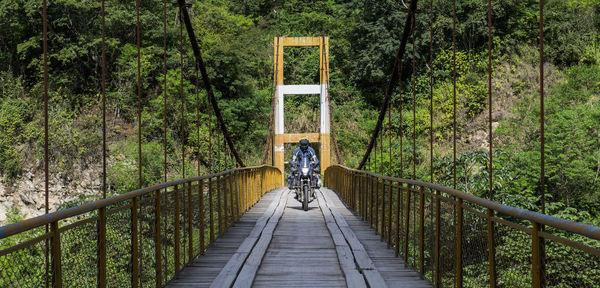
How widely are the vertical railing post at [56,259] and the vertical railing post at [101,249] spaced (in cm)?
50

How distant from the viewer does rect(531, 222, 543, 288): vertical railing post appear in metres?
1.86

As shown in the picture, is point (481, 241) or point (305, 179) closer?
point (481, 241)

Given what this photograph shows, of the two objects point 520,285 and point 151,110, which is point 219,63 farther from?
point 520,285

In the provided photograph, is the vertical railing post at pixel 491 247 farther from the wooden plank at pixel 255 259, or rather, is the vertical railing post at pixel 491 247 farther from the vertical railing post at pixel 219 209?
the vertical railing post at pixel 219 209

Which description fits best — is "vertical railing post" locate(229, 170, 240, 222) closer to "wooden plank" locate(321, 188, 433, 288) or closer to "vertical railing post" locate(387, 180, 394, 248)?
"wooden plank" locate(321, 188, 433, 288)

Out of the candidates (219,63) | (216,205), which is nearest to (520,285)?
(216,205)

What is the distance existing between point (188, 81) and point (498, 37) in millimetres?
14725

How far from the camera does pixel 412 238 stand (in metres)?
4.34

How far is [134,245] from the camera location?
3.05 meters

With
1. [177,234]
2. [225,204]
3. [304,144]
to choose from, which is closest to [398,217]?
[177,234]

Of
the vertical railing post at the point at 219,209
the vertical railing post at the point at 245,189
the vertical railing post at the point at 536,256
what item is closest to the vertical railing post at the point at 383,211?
the vertical railing post at the point at 219,209

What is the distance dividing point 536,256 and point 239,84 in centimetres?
2246

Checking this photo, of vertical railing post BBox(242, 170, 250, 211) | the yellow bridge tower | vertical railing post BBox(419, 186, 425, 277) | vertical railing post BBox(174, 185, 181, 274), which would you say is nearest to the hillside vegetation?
the yellow bridge tower

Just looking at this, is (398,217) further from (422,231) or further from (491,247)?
(491,247)
